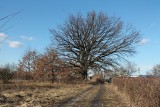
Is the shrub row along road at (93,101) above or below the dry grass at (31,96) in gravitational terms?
below

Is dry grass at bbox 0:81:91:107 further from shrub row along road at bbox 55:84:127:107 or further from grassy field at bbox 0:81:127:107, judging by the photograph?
shrub row along road at bbox 55:84:127:107

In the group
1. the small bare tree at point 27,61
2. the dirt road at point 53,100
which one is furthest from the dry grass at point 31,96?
the small bare tree at point 27,61

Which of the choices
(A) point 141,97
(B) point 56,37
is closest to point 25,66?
(B) point 56,37

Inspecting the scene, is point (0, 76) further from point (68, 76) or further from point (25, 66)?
point (25, 66)

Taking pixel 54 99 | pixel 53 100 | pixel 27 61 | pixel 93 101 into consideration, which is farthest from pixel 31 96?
pixel 27 61

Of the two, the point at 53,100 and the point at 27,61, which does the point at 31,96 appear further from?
the point at 27,61

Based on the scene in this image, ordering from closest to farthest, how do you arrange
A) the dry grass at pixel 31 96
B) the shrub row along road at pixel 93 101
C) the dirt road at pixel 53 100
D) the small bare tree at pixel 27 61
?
the dry grass at pixel 31 96, the dirt road at pixel 53 100, the shrub row along road at pixel 93 101, the small bare tree at pixel 27 61

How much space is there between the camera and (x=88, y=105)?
702 inches

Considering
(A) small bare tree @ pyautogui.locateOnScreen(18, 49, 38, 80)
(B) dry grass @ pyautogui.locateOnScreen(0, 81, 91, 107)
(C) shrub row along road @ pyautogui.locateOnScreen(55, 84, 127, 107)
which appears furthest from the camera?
(A) small bare tree @ pyautogui.locateOnScreen(18, 49, 38, 80)

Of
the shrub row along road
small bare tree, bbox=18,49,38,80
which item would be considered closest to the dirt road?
the shrub row along road

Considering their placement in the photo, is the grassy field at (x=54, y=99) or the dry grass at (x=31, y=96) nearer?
the dry grass at (x=31, y=96)

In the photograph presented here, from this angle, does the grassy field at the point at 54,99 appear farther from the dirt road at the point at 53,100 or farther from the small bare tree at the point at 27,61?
the small bare tree at the point at 27,61

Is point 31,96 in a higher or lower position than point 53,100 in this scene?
higher

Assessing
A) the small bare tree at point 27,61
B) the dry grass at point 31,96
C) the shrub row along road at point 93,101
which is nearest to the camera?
the dry grass at point 31,96
